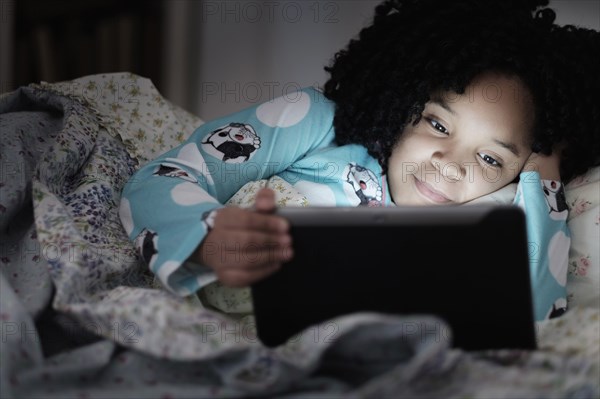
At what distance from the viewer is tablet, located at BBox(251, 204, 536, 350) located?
68cm

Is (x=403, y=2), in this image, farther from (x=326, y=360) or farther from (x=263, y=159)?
(x=326, y=360)

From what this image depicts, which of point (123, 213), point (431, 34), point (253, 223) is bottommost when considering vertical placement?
point (123, 213)

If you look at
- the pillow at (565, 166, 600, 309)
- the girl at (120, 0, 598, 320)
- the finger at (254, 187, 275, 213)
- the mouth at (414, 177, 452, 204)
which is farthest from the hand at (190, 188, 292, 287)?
the pillow at (565, 166, 600, 309)

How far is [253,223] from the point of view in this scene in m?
0.72

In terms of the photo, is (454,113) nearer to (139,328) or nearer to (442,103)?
(442,103)

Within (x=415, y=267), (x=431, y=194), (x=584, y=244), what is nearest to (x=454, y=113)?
(x=431, y=194)

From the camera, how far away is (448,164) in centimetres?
105

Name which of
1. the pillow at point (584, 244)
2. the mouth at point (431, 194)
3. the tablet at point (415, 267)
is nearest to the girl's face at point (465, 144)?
the mouth at point (431, 194)

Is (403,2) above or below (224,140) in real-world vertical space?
above

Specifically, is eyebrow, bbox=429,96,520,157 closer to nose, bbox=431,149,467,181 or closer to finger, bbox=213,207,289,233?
nose, bbox=431,149,467,181

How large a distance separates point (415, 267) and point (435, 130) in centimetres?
46

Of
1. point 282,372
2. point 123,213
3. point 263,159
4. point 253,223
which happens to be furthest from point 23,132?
point 282,372

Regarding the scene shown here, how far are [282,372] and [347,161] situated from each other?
0.55 m

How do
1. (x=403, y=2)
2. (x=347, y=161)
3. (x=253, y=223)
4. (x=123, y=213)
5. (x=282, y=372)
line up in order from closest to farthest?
(x=282, y=372)
(x=253, y=223)
(x=123, y=213)
(x=347, y=161)
(x=403, y=2)
